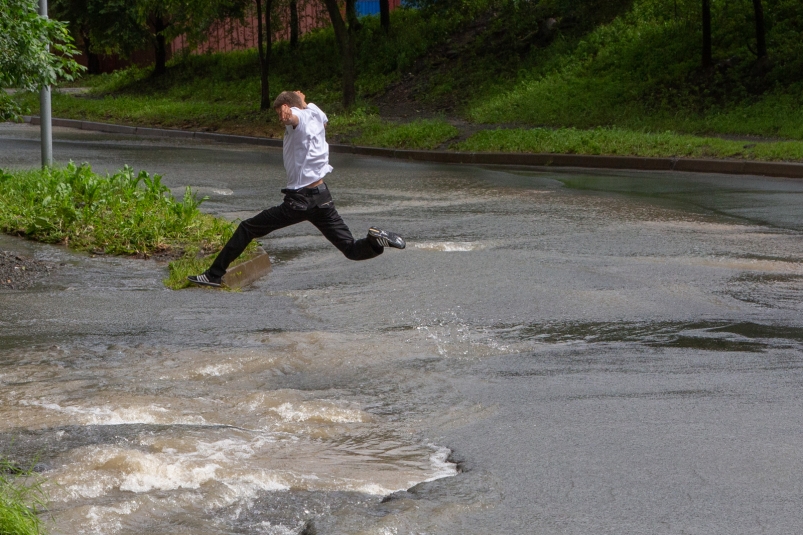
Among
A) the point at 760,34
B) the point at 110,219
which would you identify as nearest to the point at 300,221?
the point at 110,219

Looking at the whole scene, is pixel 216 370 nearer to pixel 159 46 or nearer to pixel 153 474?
pixel 153 474

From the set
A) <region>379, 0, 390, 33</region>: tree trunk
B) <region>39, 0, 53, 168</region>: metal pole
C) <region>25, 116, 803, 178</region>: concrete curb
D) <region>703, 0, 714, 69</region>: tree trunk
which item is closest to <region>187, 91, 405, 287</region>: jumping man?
<region>39, 0, 53, 168</region>: metal pole

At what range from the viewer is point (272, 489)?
13.9 feet

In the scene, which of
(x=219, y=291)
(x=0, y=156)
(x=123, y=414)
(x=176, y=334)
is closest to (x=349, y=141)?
(x=0, y=156)

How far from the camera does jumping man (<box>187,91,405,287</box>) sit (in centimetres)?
815

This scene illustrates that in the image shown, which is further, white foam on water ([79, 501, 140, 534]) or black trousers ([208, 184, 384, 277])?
black trousers ([208, 184, 384, 277])

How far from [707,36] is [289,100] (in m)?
19.4

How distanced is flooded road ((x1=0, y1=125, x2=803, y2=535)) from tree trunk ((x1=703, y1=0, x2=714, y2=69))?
48.6ft

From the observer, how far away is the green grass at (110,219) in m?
10.2

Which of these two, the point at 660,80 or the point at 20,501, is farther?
the point at 660,80

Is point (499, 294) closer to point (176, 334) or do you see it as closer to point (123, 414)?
point (176, 334)

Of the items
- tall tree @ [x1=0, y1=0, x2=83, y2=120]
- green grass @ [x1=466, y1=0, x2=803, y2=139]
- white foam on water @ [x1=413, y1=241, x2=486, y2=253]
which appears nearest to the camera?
tall tree @ [x1=0, y1=0, x2=83, y2=120]

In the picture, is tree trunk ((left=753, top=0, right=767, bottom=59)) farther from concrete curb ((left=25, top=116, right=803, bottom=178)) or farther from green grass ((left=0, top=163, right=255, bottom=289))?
green grass ((left=0, top=163, right=255, bottom=289))

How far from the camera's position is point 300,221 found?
8445 mm
